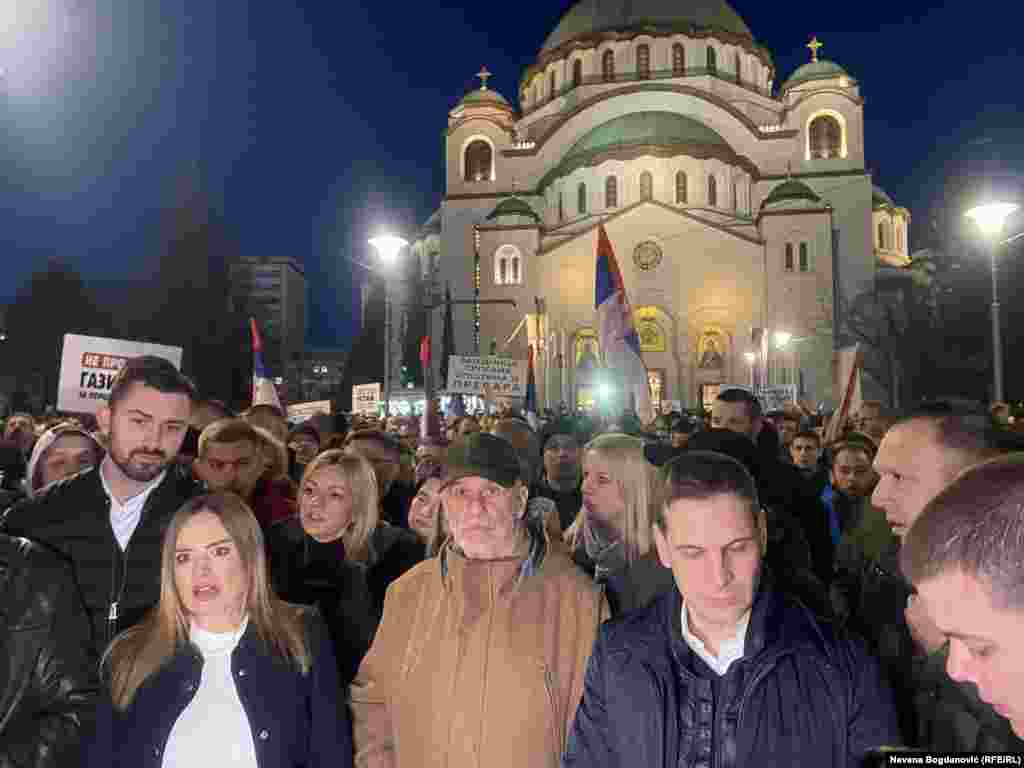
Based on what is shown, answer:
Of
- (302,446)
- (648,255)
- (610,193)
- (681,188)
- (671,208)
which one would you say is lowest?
(302,446)

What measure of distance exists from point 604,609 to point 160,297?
39685 mm

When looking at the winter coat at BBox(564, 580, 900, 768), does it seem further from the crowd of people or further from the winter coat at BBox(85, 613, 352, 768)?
the winter coat at BBox(85, 613, 352, 768)

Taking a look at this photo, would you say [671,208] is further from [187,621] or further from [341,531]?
[187,621]

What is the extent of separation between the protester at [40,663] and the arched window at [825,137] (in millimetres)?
48273

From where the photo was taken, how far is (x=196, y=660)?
250 cm

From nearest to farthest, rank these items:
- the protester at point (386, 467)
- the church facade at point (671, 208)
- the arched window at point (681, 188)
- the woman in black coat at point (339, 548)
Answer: the woman in black coat at point (339, 548), the protester at point (386, 467), the church facade at point (671, 208), the arched window at point (681, 188)

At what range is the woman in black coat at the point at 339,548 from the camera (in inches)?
146

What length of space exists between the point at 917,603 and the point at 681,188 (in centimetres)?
4186

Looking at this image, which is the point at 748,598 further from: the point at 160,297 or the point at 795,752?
the point at 160,297

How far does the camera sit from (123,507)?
313cm

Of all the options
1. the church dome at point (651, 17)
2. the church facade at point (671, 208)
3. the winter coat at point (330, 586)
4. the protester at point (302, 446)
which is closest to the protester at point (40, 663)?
the winter coat at point (330, 586)

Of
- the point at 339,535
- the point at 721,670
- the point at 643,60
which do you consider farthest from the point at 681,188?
the point at 721,670

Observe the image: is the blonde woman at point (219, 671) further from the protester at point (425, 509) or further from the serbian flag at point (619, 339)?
the serbian flag at point (619, 339)

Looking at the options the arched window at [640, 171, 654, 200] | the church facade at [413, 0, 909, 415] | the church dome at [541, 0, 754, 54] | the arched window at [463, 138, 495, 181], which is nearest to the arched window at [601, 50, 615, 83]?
the church facade at [413, 0, 909, 415]
